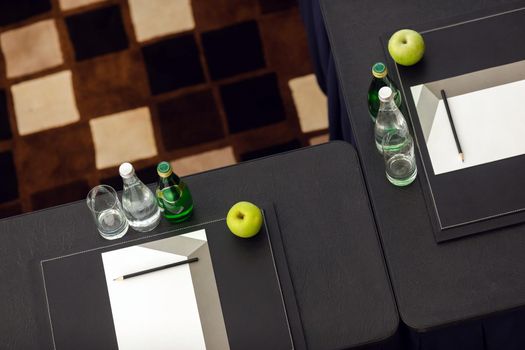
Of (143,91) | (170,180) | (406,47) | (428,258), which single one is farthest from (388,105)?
(143,91)

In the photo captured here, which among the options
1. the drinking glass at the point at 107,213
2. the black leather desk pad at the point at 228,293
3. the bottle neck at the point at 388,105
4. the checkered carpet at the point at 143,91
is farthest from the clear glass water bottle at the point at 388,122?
the checkered carpet at the point at 143,91

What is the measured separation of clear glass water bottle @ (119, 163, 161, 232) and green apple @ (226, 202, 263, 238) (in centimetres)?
15

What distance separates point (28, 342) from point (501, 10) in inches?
44.2

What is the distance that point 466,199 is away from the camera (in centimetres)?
120

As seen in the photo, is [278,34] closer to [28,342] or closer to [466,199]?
[466,199]

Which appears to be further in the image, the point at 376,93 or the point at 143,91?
the point at 143,91

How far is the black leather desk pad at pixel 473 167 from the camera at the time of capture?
118 cm

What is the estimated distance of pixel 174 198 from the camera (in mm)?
1201

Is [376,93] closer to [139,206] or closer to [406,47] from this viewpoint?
[406,47]

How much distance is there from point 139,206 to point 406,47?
0.60m

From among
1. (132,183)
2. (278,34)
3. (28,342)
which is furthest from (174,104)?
(28,342)

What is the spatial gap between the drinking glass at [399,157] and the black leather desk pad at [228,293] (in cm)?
24

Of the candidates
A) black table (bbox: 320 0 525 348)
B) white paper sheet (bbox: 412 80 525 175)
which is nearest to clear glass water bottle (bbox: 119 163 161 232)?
black table (bbox: 320 0 525 348)

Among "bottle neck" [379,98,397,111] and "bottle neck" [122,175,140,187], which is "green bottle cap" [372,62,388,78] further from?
"bottle neck" [122,175,140,187]
